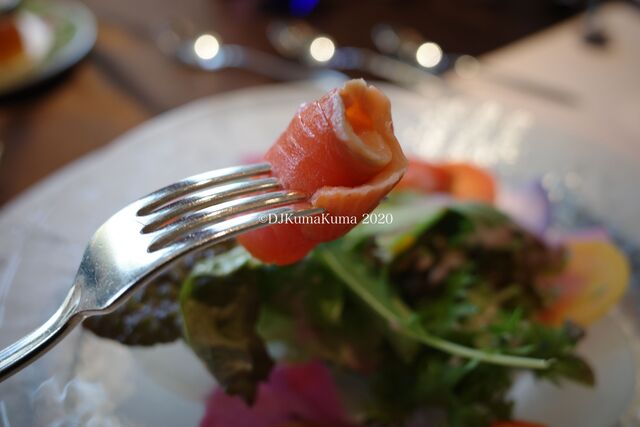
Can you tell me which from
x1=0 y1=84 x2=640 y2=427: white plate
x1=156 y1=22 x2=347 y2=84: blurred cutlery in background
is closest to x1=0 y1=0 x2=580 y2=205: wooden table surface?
x1=156 y1=22 x2=347 y2=84: blurred cutlery in background

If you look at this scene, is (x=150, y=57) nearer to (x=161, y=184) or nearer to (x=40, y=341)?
(x=161, y=184)

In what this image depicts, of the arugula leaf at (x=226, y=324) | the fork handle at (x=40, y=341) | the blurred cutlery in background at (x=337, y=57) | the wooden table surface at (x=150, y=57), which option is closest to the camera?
the fork handle at (x=40, y=341)

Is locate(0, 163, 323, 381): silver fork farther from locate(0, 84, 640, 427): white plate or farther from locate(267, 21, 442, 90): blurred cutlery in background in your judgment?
locate(267, 21, 442, 90): blurred cutlery in background

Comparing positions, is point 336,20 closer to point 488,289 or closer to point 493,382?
point 488,289

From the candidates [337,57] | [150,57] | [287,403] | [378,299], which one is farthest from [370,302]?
[150,57]

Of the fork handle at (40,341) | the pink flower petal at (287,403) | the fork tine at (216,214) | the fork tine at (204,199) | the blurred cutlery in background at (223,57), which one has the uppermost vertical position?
the fork tine at (204,199)

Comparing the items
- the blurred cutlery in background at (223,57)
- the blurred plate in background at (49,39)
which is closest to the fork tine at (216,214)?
the blurred cutlery in background at (223,57)

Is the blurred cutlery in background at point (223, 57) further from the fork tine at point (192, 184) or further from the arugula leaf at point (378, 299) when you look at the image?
the fork tine at point (192, 184)
